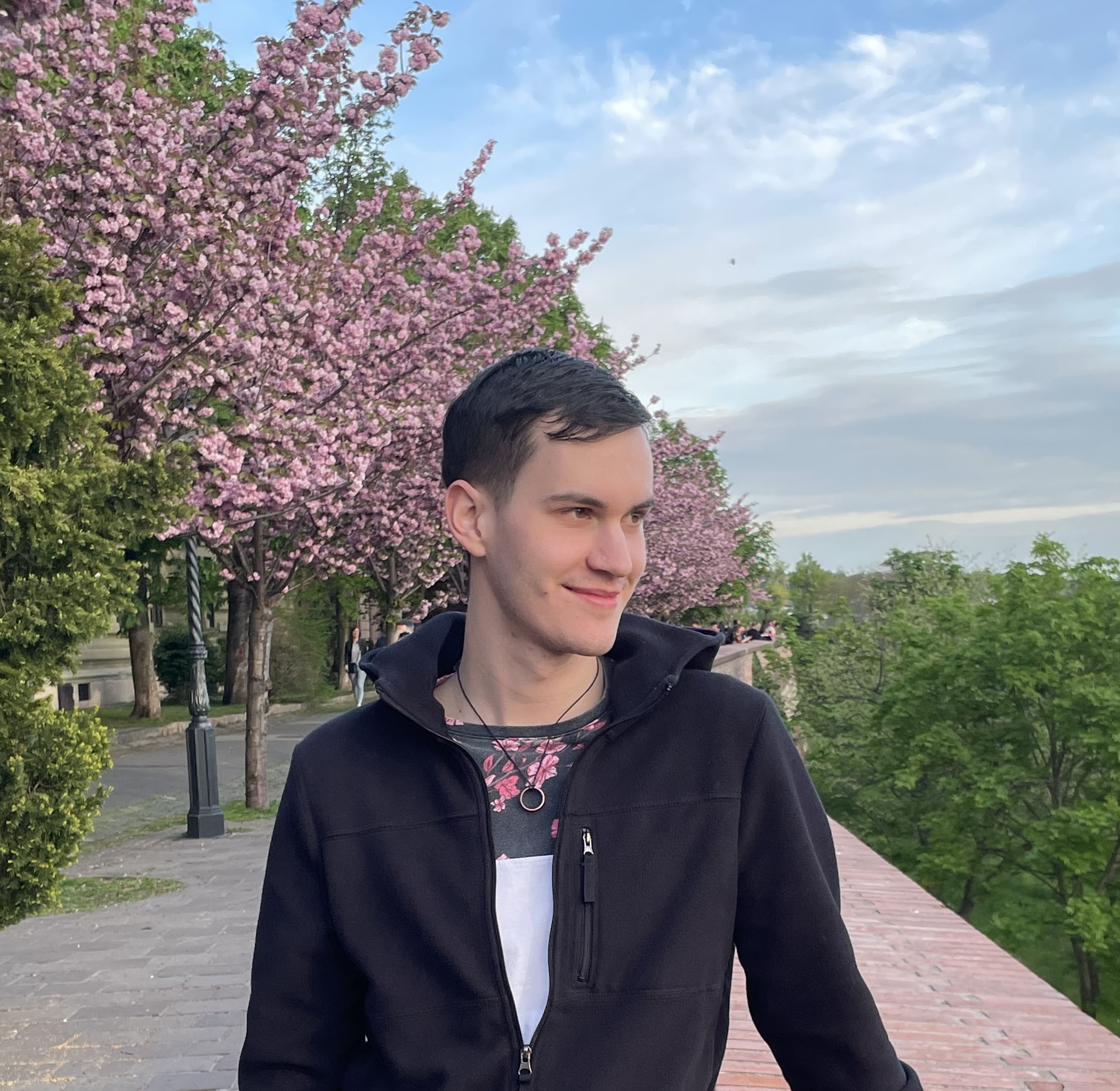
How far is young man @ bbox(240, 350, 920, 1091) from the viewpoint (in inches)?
70.1

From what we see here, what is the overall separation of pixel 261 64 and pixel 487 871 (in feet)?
30.6

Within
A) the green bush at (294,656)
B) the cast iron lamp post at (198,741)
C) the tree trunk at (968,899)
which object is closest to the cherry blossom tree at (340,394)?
the cast iron lamp post at (198,741)

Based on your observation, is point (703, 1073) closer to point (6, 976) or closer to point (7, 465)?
point (7, 465)

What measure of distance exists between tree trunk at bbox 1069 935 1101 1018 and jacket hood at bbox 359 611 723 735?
2504 cm

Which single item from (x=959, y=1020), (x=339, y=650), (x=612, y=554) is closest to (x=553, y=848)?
(x=612, y=554)

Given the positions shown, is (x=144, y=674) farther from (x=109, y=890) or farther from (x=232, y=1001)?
(x=232, y=1001)

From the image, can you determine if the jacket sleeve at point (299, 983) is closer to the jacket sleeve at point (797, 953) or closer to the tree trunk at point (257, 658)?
the jacket sleeve at point (797, 953)

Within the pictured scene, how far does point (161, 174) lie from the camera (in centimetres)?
960

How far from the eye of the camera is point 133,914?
33.5ft

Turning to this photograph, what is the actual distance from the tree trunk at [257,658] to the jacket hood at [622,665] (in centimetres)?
1371

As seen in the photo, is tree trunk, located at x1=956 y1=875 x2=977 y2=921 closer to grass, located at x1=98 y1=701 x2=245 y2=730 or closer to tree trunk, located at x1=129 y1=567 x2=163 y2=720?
grass, located at x1=98 y1=701 x2=245 y2=730

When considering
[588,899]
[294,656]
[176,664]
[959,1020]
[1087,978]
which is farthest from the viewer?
[176,664]

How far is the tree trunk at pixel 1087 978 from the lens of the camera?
2480 centimetres

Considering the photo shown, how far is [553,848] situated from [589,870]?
0.27ft
